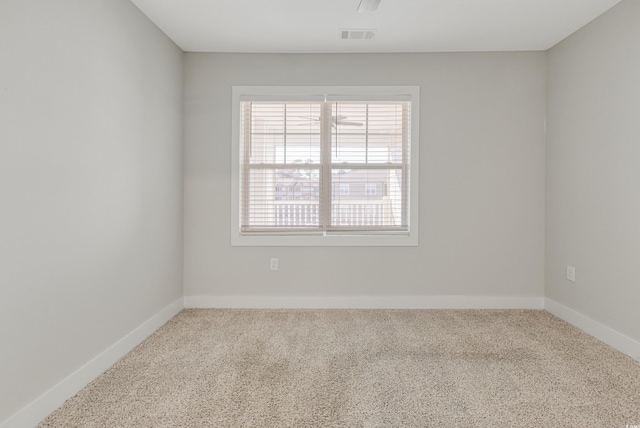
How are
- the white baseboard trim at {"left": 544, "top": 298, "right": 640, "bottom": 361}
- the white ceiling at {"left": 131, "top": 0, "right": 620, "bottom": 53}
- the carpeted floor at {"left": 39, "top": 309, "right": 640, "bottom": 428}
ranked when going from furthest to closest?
1. the white ceiling at {"left": 131, "top": 0, "right": 620, "bottom": 53}
2. the white baseboard trim at {"left": 544, "top": 298, "right": 640, "bottom": 361}
3. the carpeted floor at {"left": 39, "top": 309, "right": 640, "bottom": 428}

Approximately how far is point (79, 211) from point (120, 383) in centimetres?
106

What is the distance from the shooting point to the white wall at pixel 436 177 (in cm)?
351

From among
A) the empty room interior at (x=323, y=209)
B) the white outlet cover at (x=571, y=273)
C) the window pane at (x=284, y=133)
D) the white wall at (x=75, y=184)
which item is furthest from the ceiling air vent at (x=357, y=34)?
the white outlet cover at (x=571, y=273)

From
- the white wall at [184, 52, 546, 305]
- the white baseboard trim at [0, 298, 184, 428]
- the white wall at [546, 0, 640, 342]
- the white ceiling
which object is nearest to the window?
the white wall at [184, 52, 546, 305]

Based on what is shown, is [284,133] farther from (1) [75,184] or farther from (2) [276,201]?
(1) [75,184]

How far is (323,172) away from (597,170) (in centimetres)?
234

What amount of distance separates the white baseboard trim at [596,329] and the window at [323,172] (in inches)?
61.4

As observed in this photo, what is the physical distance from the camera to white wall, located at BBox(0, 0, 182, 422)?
5.36 ft

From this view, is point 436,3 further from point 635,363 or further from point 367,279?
point 635,363

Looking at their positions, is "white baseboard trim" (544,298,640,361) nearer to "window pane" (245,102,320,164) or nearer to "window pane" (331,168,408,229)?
"window pane" (331,168,408,229)

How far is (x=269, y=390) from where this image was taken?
203 centimetres

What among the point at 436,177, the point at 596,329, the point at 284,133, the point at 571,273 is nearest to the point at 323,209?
the point at 284,133

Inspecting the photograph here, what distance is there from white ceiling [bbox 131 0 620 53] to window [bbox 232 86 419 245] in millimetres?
552

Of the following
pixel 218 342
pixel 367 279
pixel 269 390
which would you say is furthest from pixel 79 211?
pixel 367 279
